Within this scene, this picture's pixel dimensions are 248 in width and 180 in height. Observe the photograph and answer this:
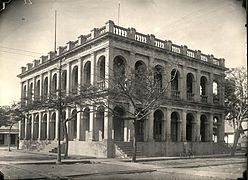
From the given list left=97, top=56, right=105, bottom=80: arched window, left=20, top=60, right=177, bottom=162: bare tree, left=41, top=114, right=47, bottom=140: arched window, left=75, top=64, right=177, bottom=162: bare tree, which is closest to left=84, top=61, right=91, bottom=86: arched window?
left=97, top=56, right=105, bottom=80: arched window

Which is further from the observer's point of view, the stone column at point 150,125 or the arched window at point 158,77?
the stone column at point 150,125

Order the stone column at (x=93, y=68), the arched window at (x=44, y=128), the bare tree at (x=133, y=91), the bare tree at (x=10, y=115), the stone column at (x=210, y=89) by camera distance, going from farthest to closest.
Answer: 1. the arched window at (x=44, y=128)
2. the stone column at (x=210, y=89)
3. the bare tree at (x=10, y=115)
4. the stone column at (x=93, y=68)
5. the bare tree at (x=133, y=91)

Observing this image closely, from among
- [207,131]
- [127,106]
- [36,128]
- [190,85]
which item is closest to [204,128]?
[207,131]

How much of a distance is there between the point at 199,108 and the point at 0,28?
25.4m

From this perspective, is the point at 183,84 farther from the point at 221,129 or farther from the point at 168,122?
the point at 221,129

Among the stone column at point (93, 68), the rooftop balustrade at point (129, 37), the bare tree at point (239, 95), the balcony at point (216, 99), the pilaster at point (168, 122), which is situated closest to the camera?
the bare tree at point (239, 95)

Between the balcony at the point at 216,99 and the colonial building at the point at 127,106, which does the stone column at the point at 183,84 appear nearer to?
the colonial building at the point at 127,106

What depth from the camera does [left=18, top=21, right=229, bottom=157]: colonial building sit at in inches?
993

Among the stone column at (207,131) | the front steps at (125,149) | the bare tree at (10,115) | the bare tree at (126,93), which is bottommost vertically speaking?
the front steps at (125,149)

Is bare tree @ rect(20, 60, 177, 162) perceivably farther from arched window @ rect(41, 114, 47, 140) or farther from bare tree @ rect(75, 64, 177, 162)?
arched window @ rect(41, 114, 47, 140)

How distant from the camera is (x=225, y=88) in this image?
2550cm

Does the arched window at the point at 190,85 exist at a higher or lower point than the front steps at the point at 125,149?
higher

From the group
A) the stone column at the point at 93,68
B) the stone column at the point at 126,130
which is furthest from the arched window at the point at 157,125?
the stone column at the point at 93,68

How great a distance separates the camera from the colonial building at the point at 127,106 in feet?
82.7
